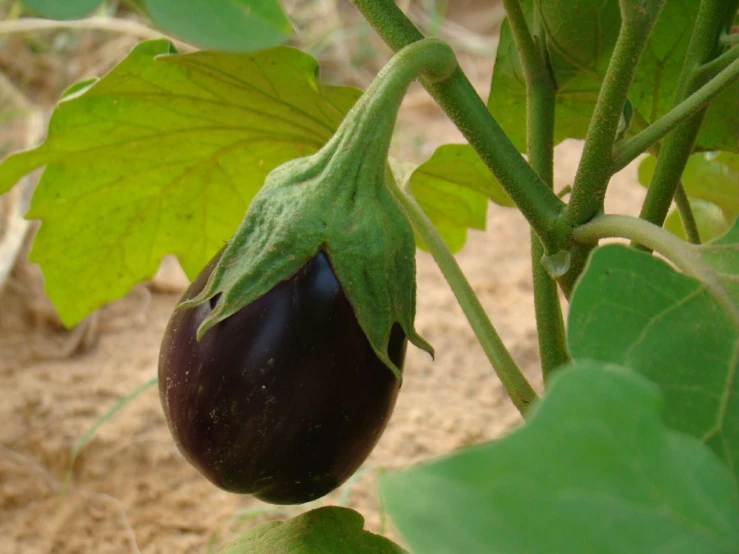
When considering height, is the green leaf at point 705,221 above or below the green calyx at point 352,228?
below

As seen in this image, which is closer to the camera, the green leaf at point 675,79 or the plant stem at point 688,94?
the plant stem at point 688,94

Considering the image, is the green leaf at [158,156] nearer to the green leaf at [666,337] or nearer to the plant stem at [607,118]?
the plant stem at [607,118]

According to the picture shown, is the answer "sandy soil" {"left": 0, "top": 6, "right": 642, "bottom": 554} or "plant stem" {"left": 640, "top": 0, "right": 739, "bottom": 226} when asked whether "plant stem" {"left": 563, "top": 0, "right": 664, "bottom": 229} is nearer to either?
"plant stem" {"left": 640, "top": 0, "right": 739, "bottom": 226}

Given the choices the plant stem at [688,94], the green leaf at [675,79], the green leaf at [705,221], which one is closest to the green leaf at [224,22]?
the plant stem at [688,94]

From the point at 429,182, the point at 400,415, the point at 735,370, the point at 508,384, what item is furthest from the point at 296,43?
the point at 735,370

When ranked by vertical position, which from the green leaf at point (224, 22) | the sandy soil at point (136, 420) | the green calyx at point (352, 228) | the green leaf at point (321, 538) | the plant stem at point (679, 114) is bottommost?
the sandy soil at point (136, 420)

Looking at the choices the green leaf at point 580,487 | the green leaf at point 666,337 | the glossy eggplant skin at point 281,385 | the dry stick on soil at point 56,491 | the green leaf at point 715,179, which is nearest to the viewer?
the green leaf at point 580,487

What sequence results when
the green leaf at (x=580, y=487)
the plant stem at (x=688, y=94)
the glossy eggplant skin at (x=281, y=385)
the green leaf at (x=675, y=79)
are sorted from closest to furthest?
the green leaf at (x=580, y=487) → the glossy eggplant skin at (x=281, y=385) → the plant stem at (x=688, y=94) → the green leaf at (x=675, y=79)
